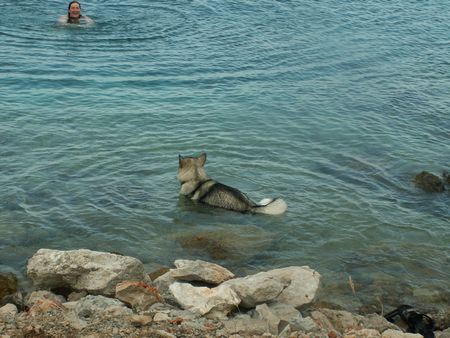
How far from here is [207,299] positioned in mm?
6406

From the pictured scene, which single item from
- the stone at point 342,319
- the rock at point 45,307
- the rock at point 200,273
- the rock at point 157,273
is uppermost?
the rock at point 45,307

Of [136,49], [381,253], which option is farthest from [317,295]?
[136,49]

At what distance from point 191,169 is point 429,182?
12.7 feet

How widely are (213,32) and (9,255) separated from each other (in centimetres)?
1331

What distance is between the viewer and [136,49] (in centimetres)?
1848

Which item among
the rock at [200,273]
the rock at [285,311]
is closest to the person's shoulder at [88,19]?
the rock at [200,273]

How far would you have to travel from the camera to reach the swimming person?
19.8 meters

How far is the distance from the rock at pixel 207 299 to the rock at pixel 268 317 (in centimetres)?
22

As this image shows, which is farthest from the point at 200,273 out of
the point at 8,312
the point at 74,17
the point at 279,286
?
the point at 74,17

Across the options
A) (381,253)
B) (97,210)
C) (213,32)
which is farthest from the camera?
(213,32)

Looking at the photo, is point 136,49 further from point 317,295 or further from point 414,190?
point 317,295

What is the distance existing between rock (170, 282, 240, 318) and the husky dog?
3096mm

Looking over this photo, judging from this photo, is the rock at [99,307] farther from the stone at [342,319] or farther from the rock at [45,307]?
the stone at [342,319]

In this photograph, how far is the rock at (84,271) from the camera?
6980 millimetres
